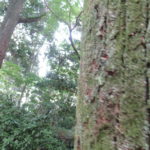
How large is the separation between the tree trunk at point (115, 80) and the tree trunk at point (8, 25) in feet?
15.3

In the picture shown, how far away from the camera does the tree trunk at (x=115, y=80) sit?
1.29ft

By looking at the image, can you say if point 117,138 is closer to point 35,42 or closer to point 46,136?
point 46,136

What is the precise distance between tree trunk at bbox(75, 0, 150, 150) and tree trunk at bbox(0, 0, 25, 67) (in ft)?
15.3

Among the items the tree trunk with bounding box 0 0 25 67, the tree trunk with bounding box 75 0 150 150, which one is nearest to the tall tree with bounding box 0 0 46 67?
the tree trunk with bounding box 0 0 25 67

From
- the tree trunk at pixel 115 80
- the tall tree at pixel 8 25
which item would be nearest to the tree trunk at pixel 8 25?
the tall tree at pixel 8 25

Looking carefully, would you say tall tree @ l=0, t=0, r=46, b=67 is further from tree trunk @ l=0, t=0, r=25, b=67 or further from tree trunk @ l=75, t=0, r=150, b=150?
tree trunk @ l=75, t=0, r=150, b=150

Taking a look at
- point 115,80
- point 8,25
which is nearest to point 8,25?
point 8,25

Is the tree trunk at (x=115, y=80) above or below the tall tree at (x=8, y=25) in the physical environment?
below

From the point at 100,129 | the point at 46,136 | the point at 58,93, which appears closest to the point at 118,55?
the point at 100,129

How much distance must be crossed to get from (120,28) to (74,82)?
525cm

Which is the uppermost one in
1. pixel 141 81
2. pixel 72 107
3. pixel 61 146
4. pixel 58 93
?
pixel 58 93

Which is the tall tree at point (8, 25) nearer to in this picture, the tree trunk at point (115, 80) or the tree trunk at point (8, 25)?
the tree trunk at point (8, 25)

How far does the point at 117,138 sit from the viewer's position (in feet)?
1.30

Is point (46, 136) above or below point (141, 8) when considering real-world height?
below
